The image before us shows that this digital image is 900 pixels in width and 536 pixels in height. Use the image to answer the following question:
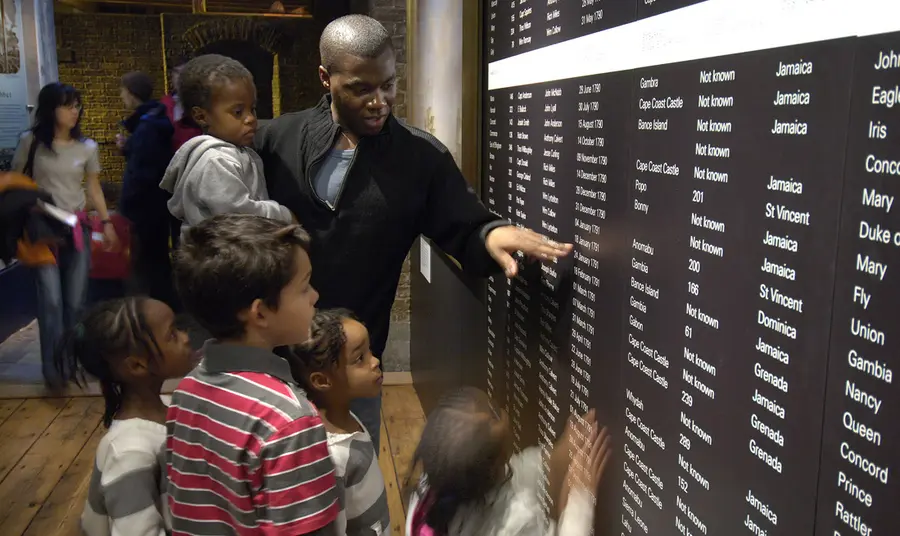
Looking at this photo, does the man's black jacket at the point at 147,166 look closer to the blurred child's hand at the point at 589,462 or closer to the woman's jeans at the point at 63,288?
the woman's jeans at the point at 63,288

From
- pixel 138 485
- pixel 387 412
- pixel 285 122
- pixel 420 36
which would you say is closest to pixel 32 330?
pixel 387 412

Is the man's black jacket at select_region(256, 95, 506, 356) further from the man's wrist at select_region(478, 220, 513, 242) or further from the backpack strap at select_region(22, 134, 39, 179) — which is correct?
the backpack strap at select_region(22, 134, 39, 179)

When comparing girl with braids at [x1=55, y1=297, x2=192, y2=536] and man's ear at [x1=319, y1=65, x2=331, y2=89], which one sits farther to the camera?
man's ear at [x1=319, y1=65, x2=331, y2=89]

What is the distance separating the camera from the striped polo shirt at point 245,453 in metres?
1.43

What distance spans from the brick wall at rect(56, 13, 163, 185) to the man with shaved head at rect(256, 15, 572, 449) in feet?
16.0

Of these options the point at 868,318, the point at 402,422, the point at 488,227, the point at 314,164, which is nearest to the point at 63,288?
the point at 402,422

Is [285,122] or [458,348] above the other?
[285,122]

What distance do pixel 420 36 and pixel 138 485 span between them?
3.18 m

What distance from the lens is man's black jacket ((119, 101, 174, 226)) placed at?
378 cm

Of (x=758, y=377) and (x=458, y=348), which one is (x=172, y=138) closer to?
(x=458, y=348)

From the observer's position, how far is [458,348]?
371 centimetres

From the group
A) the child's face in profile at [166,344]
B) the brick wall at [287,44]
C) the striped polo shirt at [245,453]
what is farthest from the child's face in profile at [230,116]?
the brick wall at [287,44]

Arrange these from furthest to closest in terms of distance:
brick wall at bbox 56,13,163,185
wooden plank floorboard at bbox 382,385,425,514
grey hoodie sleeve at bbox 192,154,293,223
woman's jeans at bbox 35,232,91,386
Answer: brick wall at bbox 56,13,163,185
woman's jeans at bbox 35,232,91,386
wooden plank floorboard at bbox 382,385,425,514
grey hoodie sleeve at bbox 192,154,293,223

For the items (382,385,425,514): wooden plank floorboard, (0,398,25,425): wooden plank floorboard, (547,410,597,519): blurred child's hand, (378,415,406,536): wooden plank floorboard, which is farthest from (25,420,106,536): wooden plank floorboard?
(547,410,597,519): blurred child's hand
